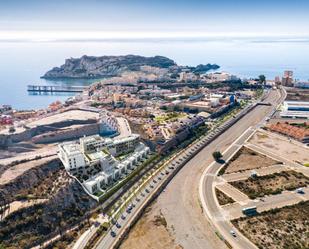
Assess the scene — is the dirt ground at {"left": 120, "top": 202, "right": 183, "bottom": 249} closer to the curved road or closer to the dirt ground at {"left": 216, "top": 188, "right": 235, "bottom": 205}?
the curved road

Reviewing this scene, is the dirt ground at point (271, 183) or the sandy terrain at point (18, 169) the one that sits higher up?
the sandy terrain at point (18, 169)

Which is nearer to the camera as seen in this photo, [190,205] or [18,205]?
[18,205]

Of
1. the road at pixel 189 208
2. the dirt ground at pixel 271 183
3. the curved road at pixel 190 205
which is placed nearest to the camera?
the road at pixel 189 208

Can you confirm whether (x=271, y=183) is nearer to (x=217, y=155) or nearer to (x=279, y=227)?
(x=279, y=227)

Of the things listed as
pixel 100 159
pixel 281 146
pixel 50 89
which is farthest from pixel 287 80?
pixel 50 89

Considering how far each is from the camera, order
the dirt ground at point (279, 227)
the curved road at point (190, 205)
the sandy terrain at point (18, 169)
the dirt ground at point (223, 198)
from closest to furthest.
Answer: the dirt ground at point (279, 227)
the curved road at point (190, 205)
the dirt ground at point (223, 198)
the sandy terrain at point (18, 169)

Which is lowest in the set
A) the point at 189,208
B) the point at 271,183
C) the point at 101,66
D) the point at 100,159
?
the point at 189,208

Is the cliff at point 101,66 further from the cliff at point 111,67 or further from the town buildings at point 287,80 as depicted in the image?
the town buildings at point 287,80

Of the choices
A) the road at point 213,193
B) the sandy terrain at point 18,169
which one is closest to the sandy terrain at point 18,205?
the sandy terrain at point 18,169
